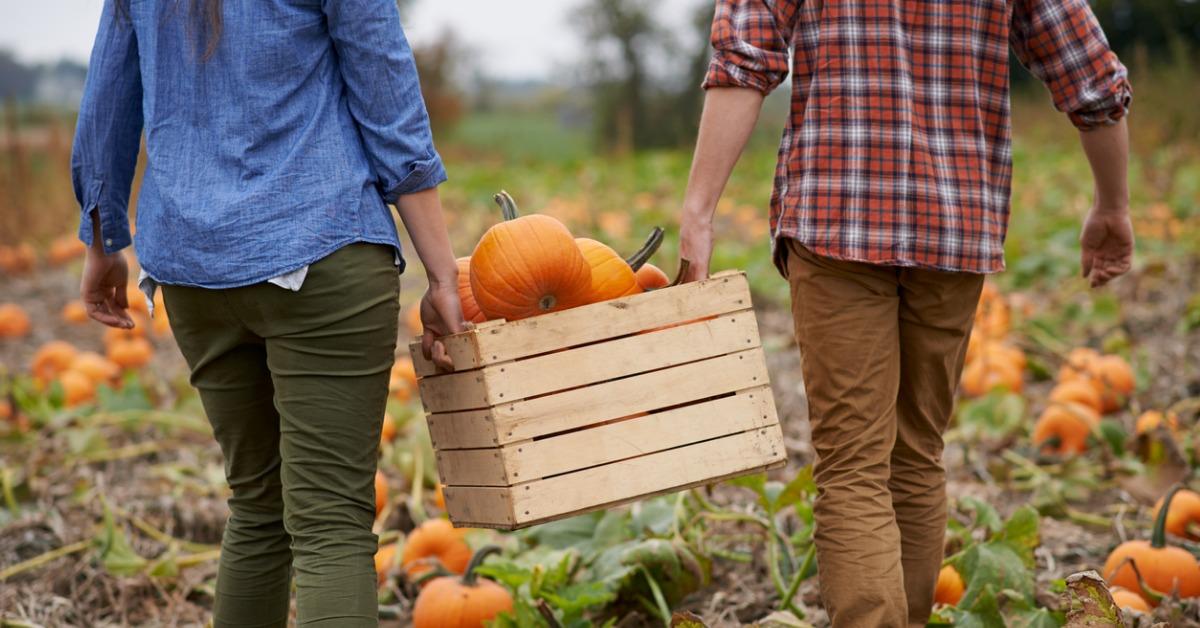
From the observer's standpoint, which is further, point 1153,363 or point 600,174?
point 600,174

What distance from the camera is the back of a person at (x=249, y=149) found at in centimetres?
182

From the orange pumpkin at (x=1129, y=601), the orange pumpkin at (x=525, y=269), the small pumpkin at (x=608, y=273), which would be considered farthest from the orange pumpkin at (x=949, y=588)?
the orange pumpkin at (x=525, y=269)

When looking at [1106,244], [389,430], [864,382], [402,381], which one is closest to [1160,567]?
[1106,244]

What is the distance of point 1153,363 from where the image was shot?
14.8 feet

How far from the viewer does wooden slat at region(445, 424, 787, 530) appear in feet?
6.38

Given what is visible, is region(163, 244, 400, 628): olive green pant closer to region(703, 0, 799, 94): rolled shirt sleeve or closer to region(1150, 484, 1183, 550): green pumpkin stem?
region(703, 0, 799, 94): rolled shirt sleeve

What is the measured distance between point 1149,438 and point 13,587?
3.10 metres

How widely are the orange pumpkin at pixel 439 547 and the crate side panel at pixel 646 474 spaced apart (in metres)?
1.06

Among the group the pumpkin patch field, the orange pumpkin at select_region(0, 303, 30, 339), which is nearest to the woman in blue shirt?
the pumpkin patch field

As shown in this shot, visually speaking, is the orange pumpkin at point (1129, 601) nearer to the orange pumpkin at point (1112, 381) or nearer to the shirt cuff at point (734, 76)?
the shirt cuff at point (734, 76)

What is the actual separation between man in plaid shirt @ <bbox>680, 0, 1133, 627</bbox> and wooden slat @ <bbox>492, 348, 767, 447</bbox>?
156mm

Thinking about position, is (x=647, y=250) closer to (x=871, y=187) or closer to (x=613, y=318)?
(x=613, y=318)

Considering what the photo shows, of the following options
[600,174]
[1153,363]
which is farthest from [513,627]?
[600,174]

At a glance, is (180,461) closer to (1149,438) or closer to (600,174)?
(1149,438)
